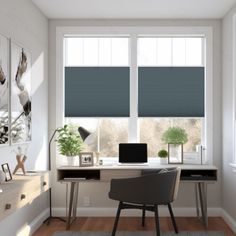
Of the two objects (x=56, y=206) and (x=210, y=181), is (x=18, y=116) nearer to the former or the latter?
(x=56, y=206)

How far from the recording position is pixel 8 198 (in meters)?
2.97

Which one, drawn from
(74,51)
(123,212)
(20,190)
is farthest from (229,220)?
(74,51)

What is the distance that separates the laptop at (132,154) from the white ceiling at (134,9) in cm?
170

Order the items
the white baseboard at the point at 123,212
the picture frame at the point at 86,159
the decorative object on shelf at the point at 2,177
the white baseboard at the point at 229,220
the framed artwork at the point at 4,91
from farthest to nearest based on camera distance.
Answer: the white baseboard at the point at 123,212 < the picture frame at the point at 86,159 < the white baseboard at the point at 229,220 < the framed artwork at the point at 4,91 < the decorative object on shelf at the point at 2,177

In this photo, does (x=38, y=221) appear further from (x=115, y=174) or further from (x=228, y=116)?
(x=228, y=116)

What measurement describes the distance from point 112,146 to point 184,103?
115 cm

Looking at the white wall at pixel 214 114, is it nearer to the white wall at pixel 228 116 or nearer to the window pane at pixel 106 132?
the white wall at pixel 228 116

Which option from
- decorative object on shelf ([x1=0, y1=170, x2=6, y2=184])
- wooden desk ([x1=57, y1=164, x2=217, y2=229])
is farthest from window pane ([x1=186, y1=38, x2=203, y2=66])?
decorative object on shelf ([x1=0, y1=170, x2=6, y2=184])

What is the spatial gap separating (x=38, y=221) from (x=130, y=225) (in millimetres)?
1132

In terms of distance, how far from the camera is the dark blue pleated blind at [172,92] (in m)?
5.50

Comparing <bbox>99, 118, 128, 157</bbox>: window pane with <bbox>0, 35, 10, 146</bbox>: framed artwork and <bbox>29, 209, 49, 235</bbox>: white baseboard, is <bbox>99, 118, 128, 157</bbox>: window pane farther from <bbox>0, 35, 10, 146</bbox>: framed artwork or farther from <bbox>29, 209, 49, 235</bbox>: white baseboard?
<bbox>0, 35, 10, 146</bbox>: framed artwork

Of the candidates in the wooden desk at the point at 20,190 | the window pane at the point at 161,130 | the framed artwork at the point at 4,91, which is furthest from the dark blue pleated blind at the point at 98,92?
the framed artwork at the point at 4,91

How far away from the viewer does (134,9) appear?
16.5 feet

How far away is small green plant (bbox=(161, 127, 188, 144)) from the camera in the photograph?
17.5ft
